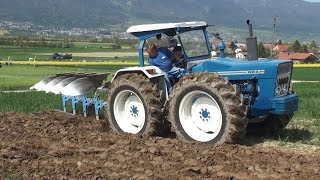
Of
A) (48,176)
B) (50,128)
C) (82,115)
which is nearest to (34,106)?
(82,115)

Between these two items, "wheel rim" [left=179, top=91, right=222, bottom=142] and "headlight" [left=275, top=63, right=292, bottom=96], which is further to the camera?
"headlight" [left=275, top=63, right=292, bottom=96]

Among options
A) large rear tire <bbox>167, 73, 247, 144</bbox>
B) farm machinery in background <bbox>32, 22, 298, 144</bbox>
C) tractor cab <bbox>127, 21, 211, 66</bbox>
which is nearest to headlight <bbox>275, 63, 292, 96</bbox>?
farm machinery in background <bbox>32, 22, 298, 144</bbox>

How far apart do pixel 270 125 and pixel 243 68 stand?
5.15 feet

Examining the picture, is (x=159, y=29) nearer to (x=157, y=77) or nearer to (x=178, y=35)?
(x=178, y=35)

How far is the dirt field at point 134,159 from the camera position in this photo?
21.2ft

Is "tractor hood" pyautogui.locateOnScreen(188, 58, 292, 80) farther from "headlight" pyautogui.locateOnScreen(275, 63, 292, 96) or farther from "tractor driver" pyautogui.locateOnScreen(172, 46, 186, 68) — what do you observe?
"tractor driver" pyautogui.locateOnScreen(172, 46, 186, 68)

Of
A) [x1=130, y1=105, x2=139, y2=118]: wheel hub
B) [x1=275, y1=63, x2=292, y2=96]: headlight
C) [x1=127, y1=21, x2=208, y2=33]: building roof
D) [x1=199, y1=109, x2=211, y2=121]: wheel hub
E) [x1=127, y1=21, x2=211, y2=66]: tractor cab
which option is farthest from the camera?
[x1=130, y1=105, x2=139, y2=118]: wheel hub

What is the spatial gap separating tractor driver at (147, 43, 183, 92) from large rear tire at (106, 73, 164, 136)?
17.4 inches

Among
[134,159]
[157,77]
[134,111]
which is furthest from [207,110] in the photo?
[134,159]

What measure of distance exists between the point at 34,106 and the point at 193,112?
735 cm

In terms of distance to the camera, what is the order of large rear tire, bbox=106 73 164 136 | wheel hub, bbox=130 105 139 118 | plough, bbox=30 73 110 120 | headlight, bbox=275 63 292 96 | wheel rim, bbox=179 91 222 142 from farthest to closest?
plough, bbox=30 73 110 120
wheel hub, bbox=130 105 139 118
large rear tire, bbox=106 73 164 136
headlight, bbox=275 63 292 96
wheel rim, bbox=179 91 222 142

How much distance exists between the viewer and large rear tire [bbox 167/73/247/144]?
8.11 metres

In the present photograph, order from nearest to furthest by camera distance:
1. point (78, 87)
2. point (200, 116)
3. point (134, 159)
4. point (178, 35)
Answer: point (134, 159)
point (200, 116)
point (178, 35)
point (78, 87)

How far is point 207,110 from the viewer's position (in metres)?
8.69
